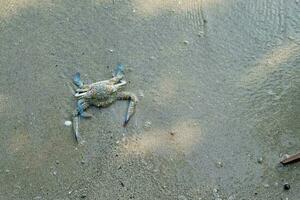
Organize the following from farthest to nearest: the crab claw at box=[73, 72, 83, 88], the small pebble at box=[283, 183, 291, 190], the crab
Result: the crab claw at box=[73, 72, 83, 88] < the crab < the small pebble at box=[283, 183, 291, 190]

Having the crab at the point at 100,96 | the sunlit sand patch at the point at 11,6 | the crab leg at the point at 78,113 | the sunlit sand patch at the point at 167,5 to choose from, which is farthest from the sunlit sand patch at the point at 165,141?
the sunlit sand patch at the point at 11,6

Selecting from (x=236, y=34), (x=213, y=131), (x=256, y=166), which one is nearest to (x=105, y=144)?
(x=213, y=131)

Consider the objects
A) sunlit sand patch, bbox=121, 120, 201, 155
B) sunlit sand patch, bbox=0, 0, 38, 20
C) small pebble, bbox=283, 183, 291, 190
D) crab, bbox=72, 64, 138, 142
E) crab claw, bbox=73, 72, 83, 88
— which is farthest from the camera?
sunlit sand patch, bbox=0, 0, 38, 20

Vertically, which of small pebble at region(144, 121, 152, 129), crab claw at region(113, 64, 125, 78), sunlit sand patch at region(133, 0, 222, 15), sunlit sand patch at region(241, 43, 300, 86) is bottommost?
small pebble at region(144, 121, 152, 129)

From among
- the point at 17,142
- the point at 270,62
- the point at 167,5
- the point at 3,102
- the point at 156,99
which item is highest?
the point at 167,5

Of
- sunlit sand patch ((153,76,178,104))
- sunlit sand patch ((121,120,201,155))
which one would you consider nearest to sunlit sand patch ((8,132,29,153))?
Answer: sunlit sand patch ((121,120,201,155))

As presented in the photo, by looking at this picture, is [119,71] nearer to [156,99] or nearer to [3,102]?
[156,99]

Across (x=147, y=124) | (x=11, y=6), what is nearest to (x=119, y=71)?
(x=147, y=124)

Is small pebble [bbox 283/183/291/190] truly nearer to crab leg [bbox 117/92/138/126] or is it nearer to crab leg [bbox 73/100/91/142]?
crab leg [bbox 117/92/138/126]
